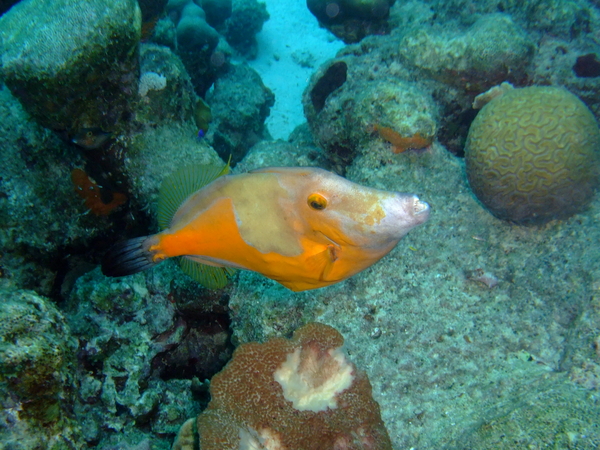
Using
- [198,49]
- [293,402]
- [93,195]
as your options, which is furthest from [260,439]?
[198,49]

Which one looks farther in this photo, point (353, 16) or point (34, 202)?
point (353, 16)

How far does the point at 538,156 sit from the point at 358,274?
8.83 feet

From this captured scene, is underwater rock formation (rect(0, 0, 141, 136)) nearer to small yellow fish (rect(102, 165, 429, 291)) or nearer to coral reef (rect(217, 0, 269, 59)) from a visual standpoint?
small yellow fish (rect(102, 165, 429, 291))

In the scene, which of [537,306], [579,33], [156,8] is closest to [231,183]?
[537,306]

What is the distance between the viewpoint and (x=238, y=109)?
30.3 ft

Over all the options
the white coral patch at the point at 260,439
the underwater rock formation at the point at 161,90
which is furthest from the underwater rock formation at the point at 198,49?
the white coral patch at the point at 260,439

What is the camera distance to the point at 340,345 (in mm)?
3000

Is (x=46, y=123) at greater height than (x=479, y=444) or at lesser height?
greater

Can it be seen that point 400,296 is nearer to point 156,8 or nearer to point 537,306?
point 537,306

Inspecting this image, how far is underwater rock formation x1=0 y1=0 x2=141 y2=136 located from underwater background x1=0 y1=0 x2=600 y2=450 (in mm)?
19

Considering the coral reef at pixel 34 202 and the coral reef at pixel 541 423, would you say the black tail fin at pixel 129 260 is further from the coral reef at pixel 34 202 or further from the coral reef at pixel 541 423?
the coral reef at pixel 541 423

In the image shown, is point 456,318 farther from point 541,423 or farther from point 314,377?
point 314,377

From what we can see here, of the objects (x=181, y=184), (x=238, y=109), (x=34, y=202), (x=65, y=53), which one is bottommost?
(x=238, y=109)

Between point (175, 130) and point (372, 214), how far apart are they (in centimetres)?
348
